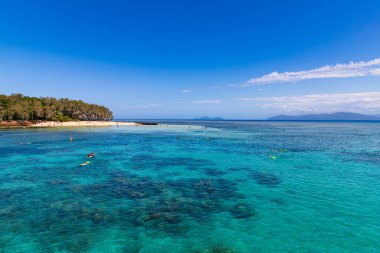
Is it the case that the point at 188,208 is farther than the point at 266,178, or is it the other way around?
the point at 266,178

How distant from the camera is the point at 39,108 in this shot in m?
144

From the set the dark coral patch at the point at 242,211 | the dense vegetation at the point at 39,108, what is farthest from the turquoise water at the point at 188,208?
the dense vegetation at the point at 39,108

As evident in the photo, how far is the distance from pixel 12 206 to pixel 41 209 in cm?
300

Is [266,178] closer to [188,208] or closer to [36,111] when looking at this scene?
[188,208]

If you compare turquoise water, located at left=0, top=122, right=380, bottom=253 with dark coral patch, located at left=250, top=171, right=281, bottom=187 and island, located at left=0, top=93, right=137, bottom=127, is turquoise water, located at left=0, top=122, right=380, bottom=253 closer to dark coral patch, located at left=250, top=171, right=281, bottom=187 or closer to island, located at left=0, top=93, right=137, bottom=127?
dark coral patch, located at left=250, top=171, right=281, bottom=187

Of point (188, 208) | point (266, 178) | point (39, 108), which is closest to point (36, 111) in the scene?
point (39, 108)

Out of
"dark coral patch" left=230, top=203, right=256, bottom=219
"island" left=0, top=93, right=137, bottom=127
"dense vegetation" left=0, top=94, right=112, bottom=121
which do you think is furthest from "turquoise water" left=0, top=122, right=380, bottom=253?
"dense vegetation" left=0, top=94, right=112, bottom=121

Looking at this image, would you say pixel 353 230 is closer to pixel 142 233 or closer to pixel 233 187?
pixel 233 187

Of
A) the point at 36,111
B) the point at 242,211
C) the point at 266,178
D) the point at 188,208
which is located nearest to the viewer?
the point at 242,211

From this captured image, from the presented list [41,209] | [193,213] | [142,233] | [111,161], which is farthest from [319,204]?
[111,161]

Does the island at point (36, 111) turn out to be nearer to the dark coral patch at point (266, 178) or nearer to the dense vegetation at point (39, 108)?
the dense vegetation at point (39, 108)

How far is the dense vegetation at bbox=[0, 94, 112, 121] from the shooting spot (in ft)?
442

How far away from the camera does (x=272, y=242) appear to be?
54.6ft

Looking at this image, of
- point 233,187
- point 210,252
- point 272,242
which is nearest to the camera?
point 210,252
